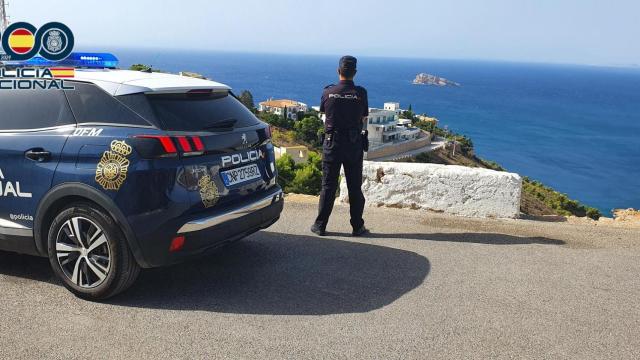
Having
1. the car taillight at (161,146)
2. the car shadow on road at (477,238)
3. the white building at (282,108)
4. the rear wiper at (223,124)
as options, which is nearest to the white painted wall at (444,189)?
the car shadow on road at (477,238)

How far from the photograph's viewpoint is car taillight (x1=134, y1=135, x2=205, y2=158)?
3721 mm

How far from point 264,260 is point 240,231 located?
868mm

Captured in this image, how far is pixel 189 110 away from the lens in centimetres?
411

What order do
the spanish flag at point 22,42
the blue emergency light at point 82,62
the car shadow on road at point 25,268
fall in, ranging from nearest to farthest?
1. the car shadow on road at point 25,268
2. the blue emergency light at point 82,62
3. the spanish flag at point 22,42

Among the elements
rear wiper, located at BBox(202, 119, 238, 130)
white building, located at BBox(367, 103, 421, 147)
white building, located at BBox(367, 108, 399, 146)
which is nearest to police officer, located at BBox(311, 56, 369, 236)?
rear wiper, located at BBox(202, 119, 238, 130)

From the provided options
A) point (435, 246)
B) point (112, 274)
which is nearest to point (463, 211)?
point (435, 246)

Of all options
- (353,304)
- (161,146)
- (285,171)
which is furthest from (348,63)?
(285,171)

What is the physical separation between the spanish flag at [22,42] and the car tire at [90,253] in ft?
8.24

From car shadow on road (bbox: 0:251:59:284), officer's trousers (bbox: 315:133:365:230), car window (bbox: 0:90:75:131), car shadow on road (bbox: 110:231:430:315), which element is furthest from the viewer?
officer's trousers (bbox: 315:133:365:230)

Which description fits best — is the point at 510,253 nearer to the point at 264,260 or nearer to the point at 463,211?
the point at 463,211

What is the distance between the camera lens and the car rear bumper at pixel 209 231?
3.79 meters

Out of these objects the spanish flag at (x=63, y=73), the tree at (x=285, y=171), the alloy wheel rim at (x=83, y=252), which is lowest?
the tree at (x=285, y=171)

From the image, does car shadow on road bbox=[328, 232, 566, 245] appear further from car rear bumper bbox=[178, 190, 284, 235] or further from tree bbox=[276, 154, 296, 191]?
tree bbox=[276, 154, 296, 191]

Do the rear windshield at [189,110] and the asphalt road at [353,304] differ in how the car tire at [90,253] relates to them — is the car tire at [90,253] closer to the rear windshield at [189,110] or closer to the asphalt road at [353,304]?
the asphalt road at [353,304]
